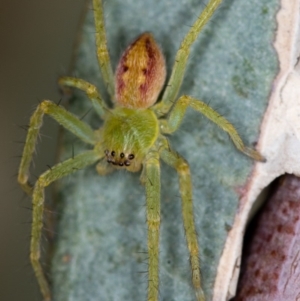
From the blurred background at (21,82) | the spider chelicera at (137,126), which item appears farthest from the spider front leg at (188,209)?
the blurred background at (21,82)

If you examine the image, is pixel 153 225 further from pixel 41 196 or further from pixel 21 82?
pixel 21 82

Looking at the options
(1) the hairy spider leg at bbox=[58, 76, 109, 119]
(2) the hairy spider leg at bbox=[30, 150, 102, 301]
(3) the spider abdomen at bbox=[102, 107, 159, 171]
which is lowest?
(2) the hairy spider leg at bbox=[30, 150, 102, 301]

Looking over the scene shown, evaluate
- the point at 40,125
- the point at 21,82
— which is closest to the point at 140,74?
the point at 40,125

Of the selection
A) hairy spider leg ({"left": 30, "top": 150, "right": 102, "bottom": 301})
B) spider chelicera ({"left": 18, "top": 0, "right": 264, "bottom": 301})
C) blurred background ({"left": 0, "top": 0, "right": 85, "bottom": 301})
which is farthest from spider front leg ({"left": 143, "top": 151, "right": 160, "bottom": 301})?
blurred background ({"left": 0, "top": 0, "right": 85, "bottom": 301})

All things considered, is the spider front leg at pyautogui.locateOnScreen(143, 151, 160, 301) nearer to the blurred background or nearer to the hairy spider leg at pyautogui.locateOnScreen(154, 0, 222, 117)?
the hairy spider leg at pyautogui.locateOnScreen(154, 0, 222, 117)

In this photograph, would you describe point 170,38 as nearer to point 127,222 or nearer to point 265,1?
point 265,1

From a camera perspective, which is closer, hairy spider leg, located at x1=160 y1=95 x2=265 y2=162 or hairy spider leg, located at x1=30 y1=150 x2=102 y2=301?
hairy spider leg, located at x1=160 y1=95 x2=265 y2=162
